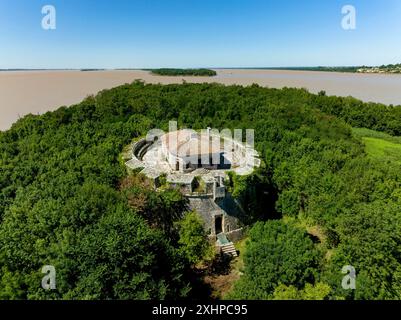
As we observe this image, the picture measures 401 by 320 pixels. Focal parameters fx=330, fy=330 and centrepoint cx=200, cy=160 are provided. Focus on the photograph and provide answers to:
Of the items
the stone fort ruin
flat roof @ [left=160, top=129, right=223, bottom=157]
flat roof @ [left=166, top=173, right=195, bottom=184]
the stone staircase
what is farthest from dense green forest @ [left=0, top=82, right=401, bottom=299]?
flat roof @ [left=160, top=129, right=223, bottom=157]

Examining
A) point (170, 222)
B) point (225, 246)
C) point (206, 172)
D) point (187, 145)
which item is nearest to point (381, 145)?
point (187, 145)

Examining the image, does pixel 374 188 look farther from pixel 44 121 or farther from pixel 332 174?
pixel 44 121

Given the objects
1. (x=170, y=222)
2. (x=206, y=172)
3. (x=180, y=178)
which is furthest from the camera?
(x=206, y=172)

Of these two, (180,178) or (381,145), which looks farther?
(381,145)

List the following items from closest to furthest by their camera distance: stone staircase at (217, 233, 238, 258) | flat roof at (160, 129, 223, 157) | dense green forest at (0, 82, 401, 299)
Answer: dense green forest at (0, 82, 401, 299)
stone staircase at (217, 233, 238, 258)
flat roof at (160, 129, 223, 157)

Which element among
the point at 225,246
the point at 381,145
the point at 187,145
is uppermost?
the point at 187,145

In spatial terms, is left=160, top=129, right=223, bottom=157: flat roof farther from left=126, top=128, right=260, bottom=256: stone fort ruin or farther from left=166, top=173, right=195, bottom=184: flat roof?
left=166, top=173, right=195, bottom=184: flat roof

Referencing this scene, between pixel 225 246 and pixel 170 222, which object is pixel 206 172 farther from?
pixel 225 246

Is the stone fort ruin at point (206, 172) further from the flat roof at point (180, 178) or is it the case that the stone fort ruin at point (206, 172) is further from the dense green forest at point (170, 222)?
the dense green forest at point (170, 222)
